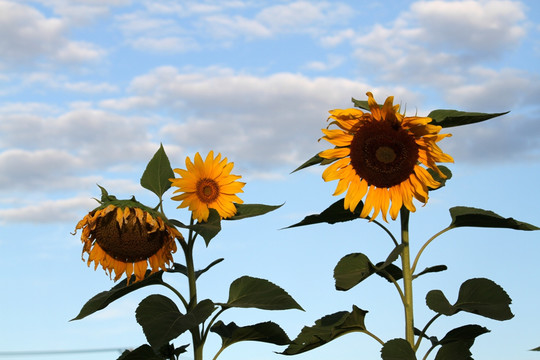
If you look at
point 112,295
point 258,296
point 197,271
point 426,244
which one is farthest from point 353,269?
point 112,295

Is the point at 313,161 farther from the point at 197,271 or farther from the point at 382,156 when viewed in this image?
the point at 197,271

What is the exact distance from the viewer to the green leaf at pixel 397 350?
379cm

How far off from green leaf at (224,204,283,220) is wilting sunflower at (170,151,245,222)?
0.04 meters

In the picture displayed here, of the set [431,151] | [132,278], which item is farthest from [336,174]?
[132,278]

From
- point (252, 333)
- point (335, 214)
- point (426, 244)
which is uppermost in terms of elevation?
point (335, 214)

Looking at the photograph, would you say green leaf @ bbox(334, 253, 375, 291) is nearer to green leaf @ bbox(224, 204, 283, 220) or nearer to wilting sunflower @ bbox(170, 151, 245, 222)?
green leaf @ bbox(224, 204, 283, 220)

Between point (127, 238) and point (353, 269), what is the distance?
4.60ft

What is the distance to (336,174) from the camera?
13.5 ft

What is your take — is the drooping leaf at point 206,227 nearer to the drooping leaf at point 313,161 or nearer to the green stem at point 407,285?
the drooping leaf at point 313,161

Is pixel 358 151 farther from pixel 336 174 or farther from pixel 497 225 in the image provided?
pixel 497 225

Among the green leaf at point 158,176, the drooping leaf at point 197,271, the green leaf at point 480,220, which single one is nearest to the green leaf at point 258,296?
the drooping leaf at point 197,271

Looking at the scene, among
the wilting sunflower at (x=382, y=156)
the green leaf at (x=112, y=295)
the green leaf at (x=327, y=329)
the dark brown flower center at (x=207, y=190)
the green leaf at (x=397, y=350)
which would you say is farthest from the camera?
the dark brown flower center at (x=207, y=190)

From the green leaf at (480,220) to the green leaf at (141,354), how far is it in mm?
1985

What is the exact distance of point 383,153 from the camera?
13.0 feet
